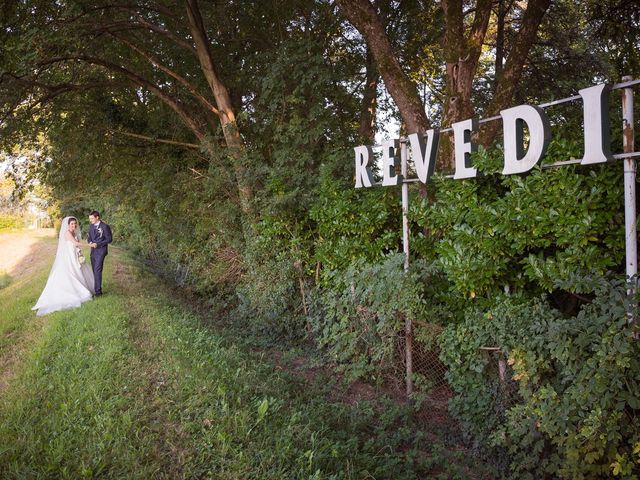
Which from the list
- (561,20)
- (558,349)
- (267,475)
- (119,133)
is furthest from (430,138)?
(119,133)

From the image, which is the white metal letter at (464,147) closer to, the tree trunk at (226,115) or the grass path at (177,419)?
the grass path at (177,419)

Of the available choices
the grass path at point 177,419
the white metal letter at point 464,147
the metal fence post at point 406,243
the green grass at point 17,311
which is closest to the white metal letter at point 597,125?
the white metal letter at point 464,147

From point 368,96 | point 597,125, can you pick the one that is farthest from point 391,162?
point 368,96

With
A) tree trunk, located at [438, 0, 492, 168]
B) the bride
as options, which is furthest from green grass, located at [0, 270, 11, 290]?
tree trunk, located at [438, 0, 492, 168]

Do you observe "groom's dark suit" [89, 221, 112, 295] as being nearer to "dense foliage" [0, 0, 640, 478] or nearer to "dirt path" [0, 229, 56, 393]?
"dirt path" [0, 229, 56, 393]

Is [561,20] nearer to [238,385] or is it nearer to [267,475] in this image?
[238,385]

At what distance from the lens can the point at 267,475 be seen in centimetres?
379

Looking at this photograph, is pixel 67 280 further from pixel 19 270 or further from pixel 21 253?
pixel 21 253

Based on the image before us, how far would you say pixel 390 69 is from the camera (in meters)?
7.62

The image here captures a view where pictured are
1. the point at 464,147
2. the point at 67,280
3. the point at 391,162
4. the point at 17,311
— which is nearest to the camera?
the point at 464,147

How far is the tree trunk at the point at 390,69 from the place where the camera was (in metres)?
7.61

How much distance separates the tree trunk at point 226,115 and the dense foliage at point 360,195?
7cm

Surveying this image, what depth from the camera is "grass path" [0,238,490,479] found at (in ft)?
13.0

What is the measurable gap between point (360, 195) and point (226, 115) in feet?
16.1
